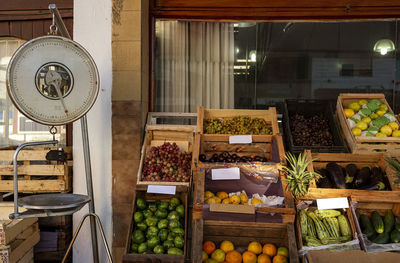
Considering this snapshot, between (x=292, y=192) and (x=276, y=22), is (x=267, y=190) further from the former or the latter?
(x=276, y=22)

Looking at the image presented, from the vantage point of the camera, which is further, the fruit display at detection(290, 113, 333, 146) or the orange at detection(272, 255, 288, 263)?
the fruit display at detection(290, 113, 333, 146)

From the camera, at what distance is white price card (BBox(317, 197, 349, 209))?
247cm

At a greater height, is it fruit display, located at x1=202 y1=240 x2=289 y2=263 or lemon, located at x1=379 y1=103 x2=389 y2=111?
lemon, located at x1=379 y1=103 x2=389 y2=111

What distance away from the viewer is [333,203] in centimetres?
248

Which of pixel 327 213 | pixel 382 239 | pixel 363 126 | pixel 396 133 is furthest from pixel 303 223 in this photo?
pixel 396 133

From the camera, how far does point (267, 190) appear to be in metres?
2.80

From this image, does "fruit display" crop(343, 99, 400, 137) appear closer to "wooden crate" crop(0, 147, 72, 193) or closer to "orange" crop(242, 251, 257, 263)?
"orange" crop(242, 251, 257, 263)

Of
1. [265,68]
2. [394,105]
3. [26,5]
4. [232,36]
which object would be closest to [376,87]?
[394,105]

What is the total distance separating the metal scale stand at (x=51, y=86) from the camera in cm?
191

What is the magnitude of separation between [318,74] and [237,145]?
6.13ft

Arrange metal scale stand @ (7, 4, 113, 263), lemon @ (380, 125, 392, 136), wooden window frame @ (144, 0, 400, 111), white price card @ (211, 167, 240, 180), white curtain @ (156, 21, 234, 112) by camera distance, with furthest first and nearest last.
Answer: white curtain @ (156, 21, 234, 112) < wooden window frame @ (144, 0, 400, 111) < lemon @ (380, 125, 392, 136) < white price card @ (211, 167, 240, 180) < metal scale stand @ (7, 4, 113, 263)

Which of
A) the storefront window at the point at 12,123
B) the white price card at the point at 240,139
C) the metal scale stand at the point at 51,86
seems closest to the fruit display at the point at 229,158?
the white price card at the point at 240,139

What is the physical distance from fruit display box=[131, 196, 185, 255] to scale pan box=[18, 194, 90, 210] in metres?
0.66

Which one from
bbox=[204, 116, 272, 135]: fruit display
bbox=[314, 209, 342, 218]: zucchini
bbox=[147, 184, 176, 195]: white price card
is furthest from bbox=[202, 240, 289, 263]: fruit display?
bbox=[204, 116, 272, 135]: fruit display
